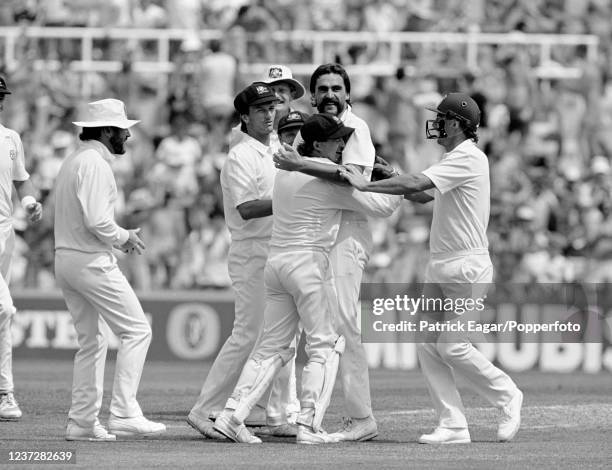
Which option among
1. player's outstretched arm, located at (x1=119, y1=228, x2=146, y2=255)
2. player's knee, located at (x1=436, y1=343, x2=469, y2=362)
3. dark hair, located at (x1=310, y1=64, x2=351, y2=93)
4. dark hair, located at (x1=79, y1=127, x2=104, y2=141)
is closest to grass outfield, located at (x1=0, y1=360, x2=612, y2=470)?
player's knee, located at (x1=436, y1=343, x2=469, y2=362)

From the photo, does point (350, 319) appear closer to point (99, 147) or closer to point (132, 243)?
point (132, 243)

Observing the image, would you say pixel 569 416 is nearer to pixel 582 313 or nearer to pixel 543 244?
pixel 582 313

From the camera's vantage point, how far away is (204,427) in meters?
11.4

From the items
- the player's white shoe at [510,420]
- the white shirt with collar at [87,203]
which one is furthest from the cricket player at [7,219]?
the player's white shoe at [510,420]

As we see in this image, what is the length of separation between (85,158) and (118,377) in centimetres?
163

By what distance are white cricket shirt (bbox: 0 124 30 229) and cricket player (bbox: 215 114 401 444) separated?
288 centimetres

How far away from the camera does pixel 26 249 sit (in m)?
22.2

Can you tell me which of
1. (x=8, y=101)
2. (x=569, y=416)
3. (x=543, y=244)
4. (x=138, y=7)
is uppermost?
(x=138, y=7)

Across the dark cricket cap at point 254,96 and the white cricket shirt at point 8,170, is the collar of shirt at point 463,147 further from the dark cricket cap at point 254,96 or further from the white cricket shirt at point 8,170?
the white cricket shirt at point 8,170

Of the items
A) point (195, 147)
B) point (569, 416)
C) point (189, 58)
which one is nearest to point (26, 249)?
point (195, 147)

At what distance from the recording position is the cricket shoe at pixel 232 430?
10852 millimetres

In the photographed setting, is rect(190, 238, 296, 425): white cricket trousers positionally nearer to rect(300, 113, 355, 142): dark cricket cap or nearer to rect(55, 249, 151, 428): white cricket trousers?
rect(55, 249, 151, 428): white cricket trousers

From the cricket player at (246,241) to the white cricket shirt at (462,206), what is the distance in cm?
132

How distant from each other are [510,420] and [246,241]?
7.93 ft
